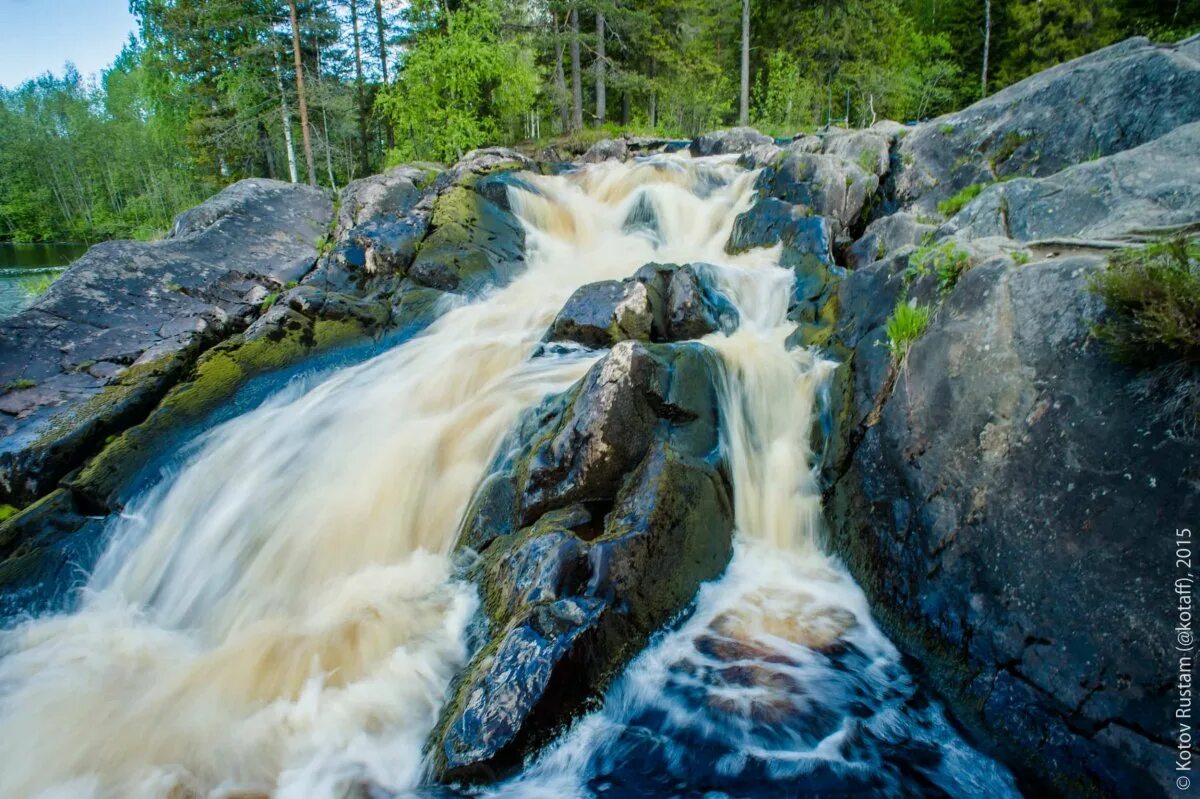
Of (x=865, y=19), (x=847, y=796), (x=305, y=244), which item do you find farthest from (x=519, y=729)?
(x=865, y=19)

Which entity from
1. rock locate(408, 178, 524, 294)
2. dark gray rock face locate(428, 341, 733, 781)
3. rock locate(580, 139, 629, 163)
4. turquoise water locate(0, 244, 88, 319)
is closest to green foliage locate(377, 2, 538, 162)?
rock locate(580, 139, 629, 163)

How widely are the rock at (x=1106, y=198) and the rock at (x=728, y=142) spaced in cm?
1335

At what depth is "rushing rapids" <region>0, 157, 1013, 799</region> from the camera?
374cm

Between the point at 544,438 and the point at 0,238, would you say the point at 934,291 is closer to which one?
the point at 544,438

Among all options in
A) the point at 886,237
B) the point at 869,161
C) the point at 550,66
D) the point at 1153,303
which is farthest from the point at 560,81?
the point at 1153,303

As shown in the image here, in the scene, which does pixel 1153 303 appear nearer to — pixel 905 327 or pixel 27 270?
pixel 905 327

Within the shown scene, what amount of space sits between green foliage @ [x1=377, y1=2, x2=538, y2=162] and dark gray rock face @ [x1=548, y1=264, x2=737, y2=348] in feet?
45.3

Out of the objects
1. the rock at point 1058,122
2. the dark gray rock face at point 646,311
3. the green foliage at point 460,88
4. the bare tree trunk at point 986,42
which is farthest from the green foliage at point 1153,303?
the bare tree trunk at point 986,42

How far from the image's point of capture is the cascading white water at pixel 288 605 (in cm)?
388

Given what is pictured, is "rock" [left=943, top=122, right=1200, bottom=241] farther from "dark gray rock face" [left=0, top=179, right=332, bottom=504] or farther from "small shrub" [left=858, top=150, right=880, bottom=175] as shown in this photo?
"dark gray rock face" [left=0, top=179, right=332, bottom=504]

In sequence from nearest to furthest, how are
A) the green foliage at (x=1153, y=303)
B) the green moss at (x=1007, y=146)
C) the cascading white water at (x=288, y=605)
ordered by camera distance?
1. the green foliage at (x=1153, y=303)
2. the cascading white water at (x=288, y=605)
3. the green moss at (x=1007, y=146)

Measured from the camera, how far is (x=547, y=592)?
4.21m

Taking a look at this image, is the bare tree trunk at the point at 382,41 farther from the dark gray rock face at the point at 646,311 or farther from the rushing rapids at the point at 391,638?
the rushing rapids at the point at 391,638

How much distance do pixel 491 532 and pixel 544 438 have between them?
1.07 m
